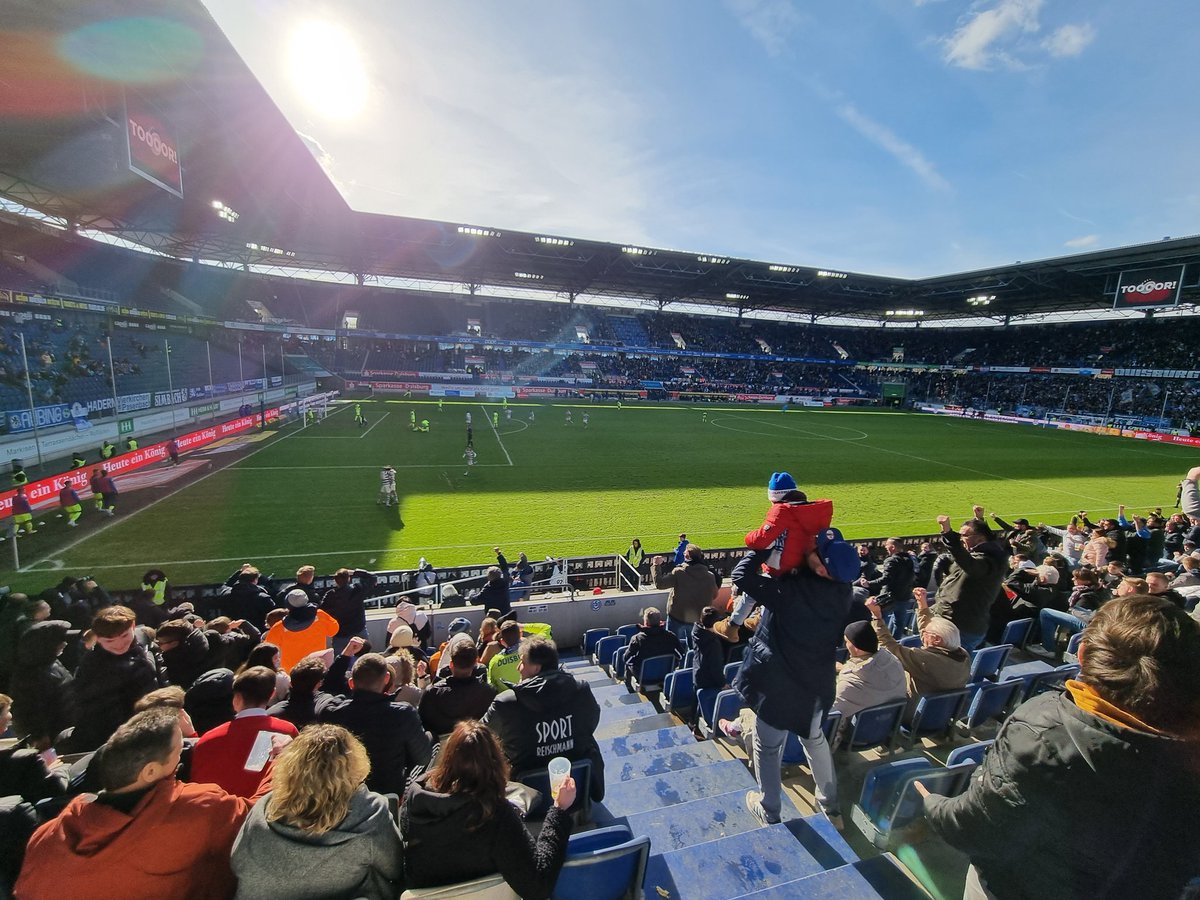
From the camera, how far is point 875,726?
471 centimetres

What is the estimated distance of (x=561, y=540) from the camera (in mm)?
14836

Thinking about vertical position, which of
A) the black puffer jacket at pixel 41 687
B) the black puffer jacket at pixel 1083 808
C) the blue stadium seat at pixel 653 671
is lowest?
the blue stadium seat at pixel 653 671

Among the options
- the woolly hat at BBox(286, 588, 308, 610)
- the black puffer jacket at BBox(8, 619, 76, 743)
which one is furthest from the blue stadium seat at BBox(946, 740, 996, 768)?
the black puffer jacket at BBox(8, 619, 76, 743)

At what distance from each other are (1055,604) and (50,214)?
48621 mm

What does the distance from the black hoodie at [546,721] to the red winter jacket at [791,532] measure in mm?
1634

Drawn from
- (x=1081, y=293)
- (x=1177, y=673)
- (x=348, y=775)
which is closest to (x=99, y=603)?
(x=348, y=775)

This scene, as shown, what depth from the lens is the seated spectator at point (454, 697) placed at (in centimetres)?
409

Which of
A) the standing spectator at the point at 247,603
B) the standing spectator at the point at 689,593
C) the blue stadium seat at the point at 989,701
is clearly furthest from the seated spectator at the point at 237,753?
the blue stadium seat at the point at 989,701

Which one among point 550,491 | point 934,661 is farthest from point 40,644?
point 550,491

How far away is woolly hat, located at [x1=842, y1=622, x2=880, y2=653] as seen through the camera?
4344mm

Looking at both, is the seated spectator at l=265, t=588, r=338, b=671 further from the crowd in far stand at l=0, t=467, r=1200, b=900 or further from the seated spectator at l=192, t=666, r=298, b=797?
A: the seated spectator at l=192, t=666, r=298, b=797

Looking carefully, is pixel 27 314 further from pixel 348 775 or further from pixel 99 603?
pixel 348 775

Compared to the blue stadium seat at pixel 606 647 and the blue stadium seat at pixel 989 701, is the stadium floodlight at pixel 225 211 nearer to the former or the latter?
the blue stadium seat at pixel 606 647

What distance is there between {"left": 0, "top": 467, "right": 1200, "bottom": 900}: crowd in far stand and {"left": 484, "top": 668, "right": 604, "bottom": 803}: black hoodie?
2 cm
